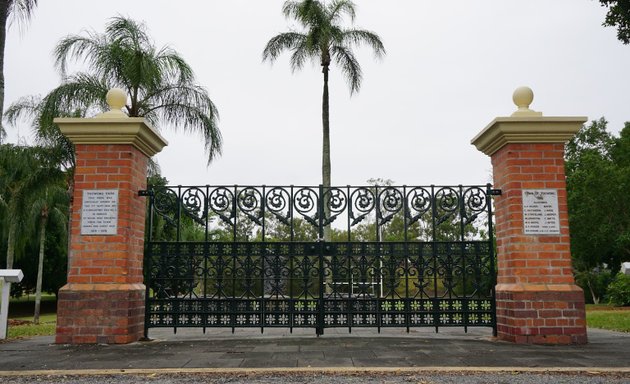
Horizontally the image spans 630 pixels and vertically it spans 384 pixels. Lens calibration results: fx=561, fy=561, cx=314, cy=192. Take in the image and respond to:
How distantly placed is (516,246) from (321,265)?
2328 millimetres

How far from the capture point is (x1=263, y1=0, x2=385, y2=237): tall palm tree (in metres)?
18.6

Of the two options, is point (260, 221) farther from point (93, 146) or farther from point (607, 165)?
point (607, 165)

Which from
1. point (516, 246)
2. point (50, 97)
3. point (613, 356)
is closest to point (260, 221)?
point (516, 246)

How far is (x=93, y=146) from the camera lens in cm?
665

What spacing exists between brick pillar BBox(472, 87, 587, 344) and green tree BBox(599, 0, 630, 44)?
5.04 m

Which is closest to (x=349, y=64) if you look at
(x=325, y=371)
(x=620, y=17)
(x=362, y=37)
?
(x=362, y=37)

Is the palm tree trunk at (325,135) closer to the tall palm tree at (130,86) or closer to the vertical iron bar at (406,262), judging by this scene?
the tall palm tree at (130,86)

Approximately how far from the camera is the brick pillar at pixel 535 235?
6.22m

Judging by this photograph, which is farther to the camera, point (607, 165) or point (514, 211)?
point (607, 165)

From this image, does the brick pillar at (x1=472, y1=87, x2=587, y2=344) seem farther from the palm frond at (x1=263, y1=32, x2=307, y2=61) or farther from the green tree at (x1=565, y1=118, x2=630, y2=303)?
the green tree at (x1=565, y1=118, x2=630, y2=303)

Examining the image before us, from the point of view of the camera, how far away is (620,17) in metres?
10.5

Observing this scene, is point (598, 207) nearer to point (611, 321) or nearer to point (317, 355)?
point (611, 321)

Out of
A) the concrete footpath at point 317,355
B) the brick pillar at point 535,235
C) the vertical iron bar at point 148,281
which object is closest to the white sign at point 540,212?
the brick pillar at point 535,235

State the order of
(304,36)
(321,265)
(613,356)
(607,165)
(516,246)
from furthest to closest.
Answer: (607,165)
(304,36)
(321,265)
(516,246)
(613,356)
